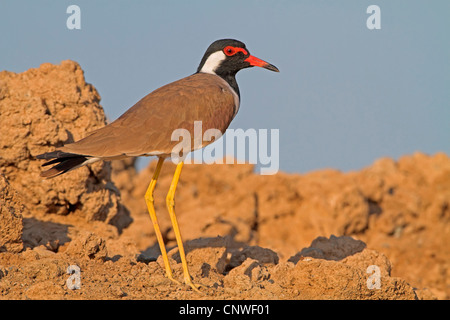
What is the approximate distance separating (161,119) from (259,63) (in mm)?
1699

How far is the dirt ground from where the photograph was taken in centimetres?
640

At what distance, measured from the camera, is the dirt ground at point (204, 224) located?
640cm

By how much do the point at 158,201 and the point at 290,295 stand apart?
8020 millimetres

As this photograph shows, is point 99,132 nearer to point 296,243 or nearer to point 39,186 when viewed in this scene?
point 39,186

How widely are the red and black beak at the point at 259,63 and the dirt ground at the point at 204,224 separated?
189 centimetres

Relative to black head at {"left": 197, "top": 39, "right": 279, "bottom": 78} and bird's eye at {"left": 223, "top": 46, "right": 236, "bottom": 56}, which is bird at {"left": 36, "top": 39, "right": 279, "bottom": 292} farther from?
bird's eye at {"left": 223, "top": 46, "right": 236, "bottom": 56}

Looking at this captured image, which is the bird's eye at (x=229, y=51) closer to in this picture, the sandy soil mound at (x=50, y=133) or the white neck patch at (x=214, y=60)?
the white neck patch at (x=214, y=60)

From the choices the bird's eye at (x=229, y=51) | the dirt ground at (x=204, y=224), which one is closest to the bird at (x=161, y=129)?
the bird's eye at (x=229, y=51)

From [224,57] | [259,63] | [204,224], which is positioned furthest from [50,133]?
[204,224]

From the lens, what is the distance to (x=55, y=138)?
845cm

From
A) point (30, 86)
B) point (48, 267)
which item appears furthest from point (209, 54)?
point (48, 267)

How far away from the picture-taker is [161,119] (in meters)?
6.79

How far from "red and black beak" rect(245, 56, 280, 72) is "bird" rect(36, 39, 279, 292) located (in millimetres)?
511

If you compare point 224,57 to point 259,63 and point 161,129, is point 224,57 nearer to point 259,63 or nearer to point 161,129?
point 259,63
